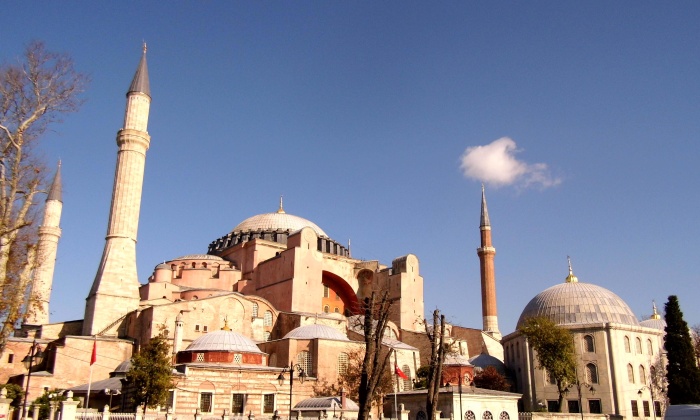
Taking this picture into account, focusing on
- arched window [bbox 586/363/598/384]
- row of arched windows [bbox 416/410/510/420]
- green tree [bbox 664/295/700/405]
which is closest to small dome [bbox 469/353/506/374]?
arched window [bbox 586/363/598/384]

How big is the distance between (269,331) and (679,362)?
1888 cm

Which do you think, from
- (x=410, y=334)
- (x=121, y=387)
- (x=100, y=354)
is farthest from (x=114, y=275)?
(x=410, y=334)

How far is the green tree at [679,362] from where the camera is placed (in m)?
25.3

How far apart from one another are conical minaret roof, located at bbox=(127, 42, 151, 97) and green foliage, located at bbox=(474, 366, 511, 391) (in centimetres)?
2265

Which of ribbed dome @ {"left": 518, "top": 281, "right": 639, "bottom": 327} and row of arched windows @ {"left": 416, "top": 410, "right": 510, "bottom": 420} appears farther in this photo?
ribbed dome @ {"left": 518, "top": 281, "right": 639, "bottom": 327}

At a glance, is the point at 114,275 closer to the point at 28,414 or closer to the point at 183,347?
the point at 183,347

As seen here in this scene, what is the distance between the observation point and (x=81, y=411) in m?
18.3

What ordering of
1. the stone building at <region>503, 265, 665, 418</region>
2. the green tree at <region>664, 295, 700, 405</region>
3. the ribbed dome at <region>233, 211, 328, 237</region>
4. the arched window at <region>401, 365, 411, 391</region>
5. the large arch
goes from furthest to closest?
the ribbed dome at <region>233, 211, 328, 237</region> < the large arch < the stone building at <region>503, 265, 665, 418</region> < the arched window at <region>401, 365, 411, 391</region> < the green tree at <region>664, 295, 700, 405</region>

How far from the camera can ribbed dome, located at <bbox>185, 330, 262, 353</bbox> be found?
986 inches

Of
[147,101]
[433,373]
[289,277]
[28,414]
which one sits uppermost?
[147,101]

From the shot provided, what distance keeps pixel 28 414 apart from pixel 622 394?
25753 millimetres

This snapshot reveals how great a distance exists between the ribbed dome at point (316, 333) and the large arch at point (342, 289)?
1050cm

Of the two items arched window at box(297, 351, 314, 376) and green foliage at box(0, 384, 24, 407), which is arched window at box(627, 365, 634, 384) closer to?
arched window at box(297, 351, 314, 376)

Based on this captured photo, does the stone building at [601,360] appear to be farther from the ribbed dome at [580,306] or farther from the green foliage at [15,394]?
the green foliage at [15,394]
